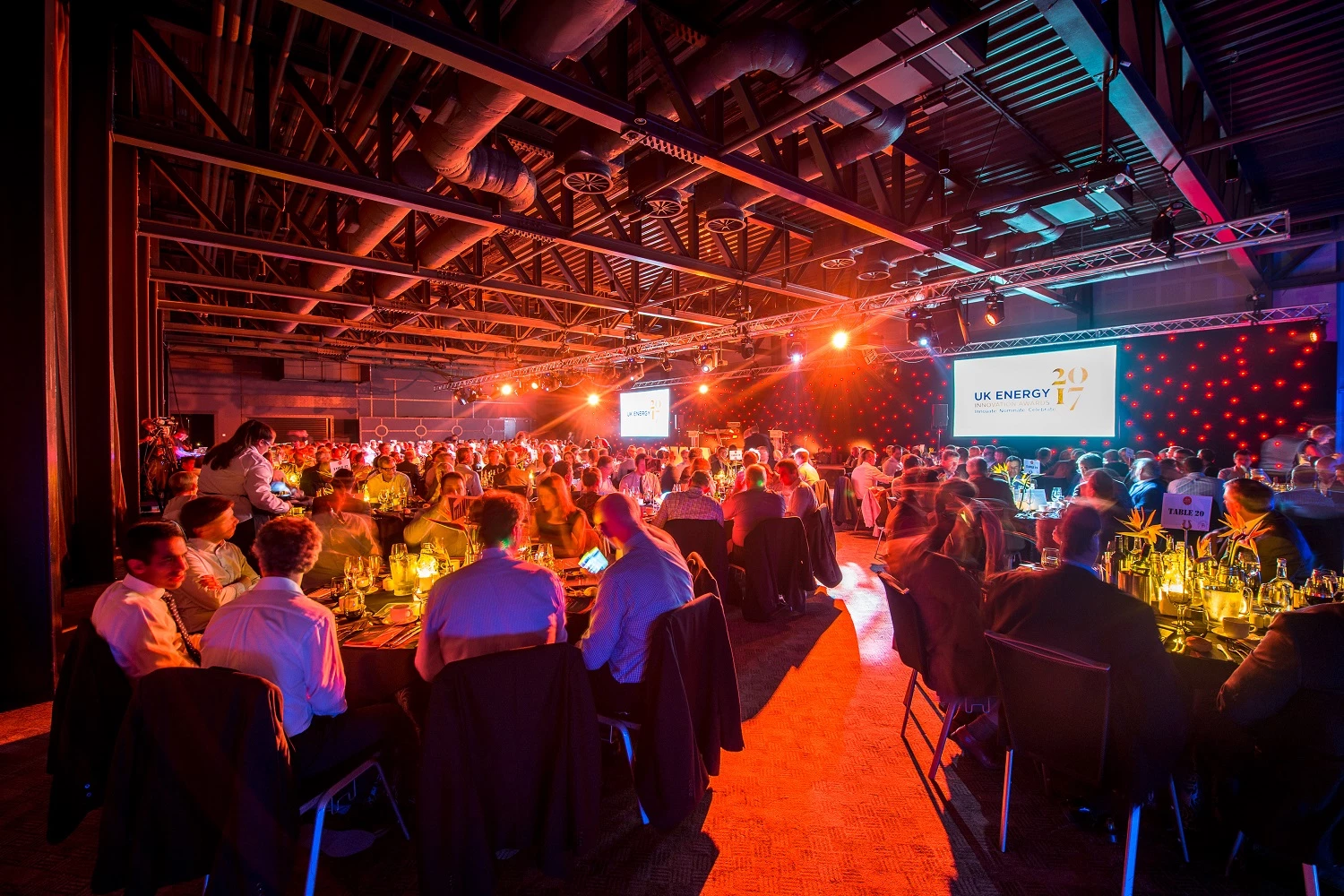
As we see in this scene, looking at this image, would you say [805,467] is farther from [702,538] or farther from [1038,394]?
[1038,394]

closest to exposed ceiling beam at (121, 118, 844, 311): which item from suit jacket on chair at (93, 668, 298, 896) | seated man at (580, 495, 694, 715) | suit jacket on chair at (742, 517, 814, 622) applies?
suit jacket on chair at (742, 517, 814, 622)

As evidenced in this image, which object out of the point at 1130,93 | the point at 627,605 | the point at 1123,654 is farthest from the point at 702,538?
the point at 1130,93

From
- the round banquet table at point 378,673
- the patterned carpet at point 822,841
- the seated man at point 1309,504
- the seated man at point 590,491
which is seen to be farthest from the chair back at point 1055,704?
the seated man at point 590,491

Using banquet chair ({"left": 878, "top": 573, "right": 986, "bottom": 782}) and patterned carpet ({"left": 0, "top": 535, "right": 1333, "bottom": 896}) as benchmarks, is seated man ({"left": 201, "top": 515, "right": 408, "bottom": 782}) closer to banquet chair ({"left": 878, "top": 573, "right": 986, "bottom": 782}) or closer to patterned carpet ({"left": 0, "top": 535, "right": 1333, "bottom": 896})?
patterned carpet ({"left": 0, "top": 535, "right": 1333, "bottom": 896})

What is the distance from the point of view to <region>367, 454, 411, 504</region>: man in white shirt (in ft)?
24.8

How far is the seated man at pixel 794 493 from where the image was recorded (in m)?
5.61

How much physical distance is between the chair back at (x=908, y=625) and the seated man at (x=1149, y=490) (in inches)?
149

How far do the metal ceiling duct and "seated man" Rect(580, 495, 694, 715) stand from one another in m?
2.33

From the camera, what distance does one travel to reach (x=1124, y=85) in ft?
11.9

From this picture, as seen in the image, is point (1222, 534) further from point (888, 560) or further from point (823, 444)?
point (823, 444)

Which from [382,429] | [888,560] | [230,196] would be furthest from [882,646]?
[382,429]

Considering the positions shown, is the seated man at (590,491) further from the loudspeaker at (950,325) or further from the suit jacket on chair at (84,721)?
the loudspeaker at (950,325)

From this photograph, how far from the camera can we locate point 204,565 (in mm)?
2941

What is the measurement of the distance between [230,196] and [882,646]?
8.94 metres
